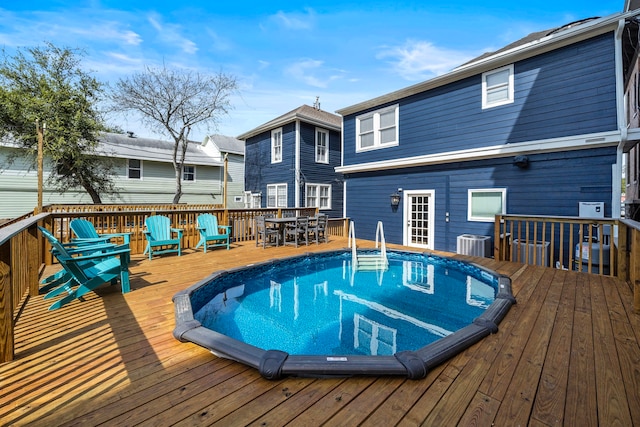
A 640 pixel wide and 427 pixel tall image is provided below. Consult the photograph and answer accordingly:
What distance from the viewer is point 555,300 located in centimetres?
369

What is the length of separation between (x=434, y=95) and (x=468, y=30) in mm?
2557

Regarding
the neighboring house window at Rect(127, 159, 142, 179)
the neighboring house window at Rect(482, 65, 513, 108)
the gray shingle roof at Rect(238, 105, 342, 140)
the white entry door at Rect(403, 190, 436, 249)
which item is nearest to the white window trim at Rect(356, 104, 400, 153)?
the white entry door at Rect(403, 190, 436, 249)

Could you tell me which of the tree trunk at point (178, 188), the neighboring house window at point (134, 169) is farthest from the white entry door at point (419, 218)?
the neighboring house window at point (134, 169)

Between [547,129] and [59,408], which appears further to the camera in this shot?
[547,129]

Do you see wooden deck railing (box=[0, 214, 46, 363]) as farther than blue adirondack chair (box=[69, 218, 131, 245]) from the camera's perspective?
No

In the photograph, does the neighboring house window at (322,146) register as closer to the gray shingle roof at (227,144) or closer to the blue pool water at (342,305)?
the gray shingle roof at (227,144)

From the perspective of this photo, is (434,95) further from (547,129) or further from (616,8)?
(616,8)

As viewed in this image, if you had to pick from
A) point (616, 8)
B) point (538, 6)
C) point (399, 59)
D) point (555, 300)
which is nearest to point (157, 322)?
point (555, 300)

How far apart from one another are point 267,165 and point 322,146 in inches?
113

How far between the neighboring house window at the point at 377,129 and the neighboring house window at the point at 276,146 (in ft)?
14.3

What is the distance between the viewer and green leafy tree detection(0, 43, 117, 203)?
1191 centimetres

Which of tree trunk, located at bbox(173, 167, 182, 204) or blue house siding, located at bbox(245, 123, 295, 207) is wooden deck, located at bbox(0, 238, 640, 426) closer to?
blue house siding, located at bbox(245, 123, 295, 207)

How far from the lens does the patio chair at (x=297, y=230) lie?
8467 millimetres

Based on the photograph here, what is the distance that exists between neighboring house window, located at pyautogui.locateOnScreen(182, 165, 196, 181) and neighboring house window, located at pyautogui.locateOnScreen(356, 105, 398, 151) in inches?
450
